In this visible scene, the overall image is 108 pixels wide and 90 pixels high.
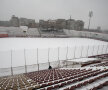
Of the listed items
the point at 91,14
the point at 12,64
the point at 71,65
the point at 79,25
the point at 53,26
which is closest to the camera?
the point at 12,64

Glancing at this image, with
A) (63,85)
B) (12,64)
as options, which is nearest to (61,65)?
(12,64)

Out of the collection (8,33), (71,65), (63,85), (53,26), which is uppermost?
(53,26)

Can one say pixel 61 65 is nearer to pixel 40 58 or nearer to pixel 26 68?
pixel 40 58

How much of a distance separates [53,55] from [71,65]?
174 inches

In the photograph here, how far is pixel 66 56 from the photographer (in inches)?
706

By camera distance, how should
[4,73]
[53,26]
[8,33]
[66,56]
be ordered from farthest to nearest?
[53,26], [8,33], [66,56], [4,73]

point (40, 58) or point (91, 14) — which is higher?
point (91, 14)

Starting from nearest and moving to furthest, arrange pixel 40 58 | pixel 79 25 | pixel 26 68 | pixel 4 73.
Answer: pixel 4 73 → pixel 26 68 → pixel 40 58 → pixel 79 25

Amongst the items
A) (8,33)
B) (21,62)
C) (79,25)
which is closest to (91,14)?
(79,25)

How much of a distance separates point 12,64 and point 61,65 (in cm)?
685

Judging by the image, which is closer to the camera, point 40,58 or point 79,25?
point 40,58

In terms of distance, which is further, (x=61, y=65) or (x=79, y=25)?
(x=79, y=25)

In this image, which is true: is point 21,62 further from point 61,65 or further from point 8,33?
point 8,33

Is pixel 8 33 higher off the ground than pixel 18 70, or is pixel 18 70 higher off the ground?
pixel 8 33
